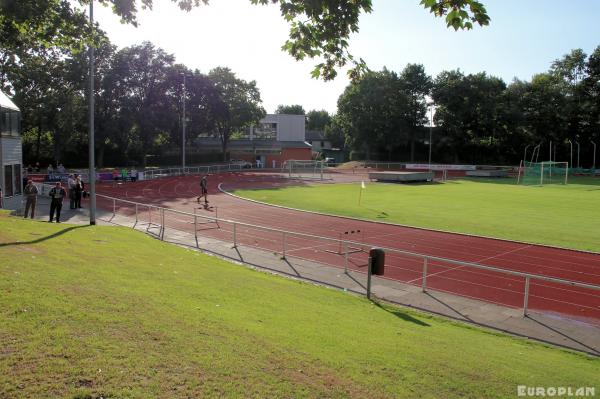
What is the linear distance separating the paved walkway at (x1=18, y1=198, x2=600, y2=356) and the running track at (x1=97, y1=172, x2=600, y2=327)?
0.76 m

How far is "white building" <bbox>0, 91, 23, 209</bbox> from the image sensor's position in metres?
22.5

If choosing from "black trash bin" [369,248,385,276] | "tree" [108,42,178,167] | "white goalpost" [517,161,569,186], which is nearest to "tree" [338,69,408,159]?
"white goalpost" [517,161,569,186]

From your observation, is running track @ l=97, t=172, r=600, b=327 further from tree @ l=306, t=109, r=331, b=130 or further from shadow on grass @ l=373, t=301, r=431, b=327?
tree @ l=306, t=109, r=331, b=130

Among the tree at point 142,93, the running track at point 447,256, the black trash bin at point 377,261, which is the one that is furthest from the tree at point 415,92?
the black trash bin at point 377,261

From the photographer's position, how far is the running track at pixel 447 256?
12375 millimetres

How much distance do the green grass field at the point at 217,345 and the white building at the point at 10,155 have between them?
14.7m

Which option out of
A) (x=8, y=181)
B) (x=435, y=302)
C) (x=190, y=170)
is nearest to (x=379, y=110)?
(x=190, y=170)

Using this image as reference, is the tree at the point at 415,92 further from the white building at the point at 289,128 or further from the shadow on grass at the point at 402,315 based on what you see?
the shadow on grass at the point at 402,315

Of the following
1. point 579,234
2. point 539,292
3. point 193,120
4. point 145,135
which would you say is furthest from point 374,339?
point 193,120

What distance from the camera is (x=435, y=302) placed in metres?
11.7

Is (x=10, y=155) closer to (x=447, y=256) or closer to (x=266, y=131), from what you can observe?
(x=447, y=256)

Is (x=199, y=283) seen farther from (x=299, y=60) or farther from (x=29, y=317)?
(x=299, y=60)

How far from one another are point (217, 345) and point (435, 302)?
7.35 metres

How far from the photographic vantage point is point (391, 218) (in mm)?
25531
